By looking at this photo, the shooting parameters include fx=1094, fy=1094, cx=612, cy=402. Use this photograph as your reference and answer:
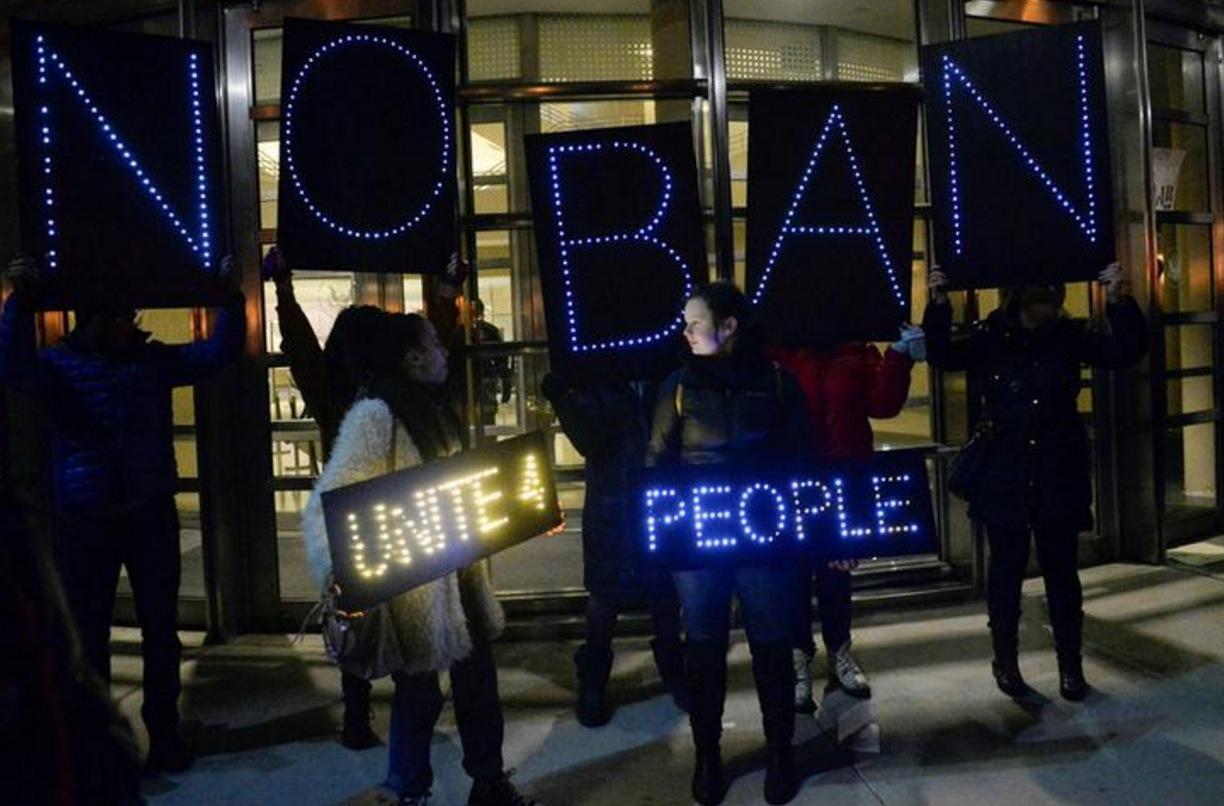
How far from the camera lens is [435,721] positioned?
3754mm

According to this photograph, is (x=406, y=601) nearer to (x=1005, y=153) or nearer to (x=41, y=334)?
(x=1005, y=153)

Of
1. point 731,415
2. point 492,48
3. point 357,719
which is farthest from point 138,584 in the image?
point 492,48

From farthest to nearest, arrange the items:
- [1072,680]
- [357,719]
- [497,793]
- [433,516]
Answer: [1072,680] → [357,719] → [497,793] → [433,516]

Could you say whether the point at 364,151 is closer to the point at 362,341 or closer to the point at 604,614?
the point at 362,341

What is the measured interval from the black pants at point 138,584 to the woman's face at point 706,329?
2.35 metres

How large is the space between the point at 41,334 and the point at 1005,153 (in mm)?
5158

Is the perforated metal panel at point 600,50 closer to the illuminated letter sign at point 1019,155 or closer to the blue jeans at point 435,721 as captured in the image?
the illuminated letter sign at point 1019,155

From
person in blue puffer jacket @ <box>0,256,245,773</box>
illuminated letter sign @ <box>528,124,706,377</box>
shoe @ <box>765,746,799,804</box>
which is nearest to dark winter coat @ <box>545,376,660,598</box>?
illuminated letter sign @ <box>528,124,706,377</box>

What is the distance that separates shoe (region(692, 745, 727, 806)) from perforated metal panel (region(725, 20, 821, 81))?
13.0 feet

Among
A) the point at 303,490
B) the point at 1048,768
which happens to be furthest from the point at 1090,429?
the point at 303,490

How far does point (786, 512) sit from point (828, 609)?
4.65 ft

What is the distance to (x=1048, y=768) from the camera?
4.09 meters

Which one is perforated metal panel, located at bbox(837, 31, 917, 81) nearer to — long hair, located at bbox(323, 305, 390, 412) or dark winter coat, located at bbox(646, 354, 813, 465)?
dark winter coat, located at bbox(646, 354, 813, 465)

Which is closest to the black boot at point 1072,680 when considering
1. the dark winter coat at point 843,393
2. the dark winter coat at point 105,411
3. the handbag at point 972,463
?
the handbag at point 972,463
